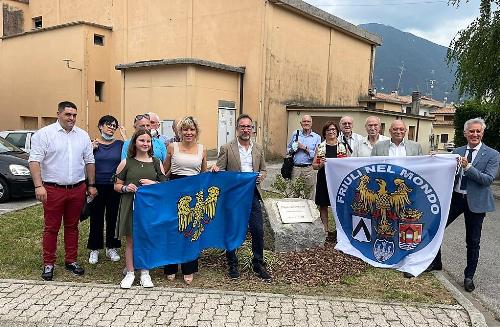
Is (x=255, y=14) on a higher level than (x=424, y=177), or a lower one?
higher

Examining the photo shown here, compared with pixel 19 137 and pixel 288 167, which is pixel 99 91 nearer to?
pixel 19 137

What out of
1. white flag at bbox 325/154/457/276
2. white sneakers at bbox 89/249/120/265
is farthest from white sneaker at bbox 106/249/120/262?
white flag at bbox 325/154/457/276

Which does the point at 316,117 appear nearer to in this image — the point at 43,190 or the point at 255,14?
the point at 255,14

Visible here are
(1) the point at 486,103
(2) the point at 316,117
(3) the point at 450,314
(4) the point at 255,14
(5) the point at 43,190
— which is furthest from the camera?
(2) the point at 316,117

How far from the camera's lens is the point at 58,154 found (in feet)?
16.4

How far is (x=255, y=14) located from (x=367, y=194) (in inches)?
642

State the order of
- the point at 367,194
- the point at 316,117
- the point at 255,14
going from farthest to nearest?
the point at 316,117, the point at 255,14, the point at 367,194

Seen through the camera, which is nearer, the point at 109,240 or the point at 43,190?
the point at 43,190

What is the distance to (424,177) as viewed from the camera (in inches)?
209

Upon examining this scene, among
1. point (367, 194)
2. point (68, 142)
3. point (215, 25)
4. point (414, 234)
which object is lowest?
point (414, 234)

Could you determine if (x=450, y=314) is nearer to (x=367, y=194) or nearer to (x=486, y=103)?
(x=367, y=194)

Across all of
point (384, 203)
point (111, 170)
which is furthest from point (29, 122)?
point (384, 203)

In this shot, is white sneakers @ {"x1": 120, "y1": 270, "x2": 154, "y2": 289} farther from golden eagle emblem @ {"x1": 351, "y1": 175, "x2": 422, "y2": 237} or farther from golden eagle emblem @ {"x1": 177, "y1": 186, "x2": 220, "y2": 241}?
golden eagle emblem @ {"x1": 351, "y1": 175, "x2": 422, "y2": 237}

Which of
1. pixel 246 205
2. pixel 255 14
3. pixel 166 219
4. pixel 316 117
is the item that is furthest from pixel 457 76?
pixel 166 219
